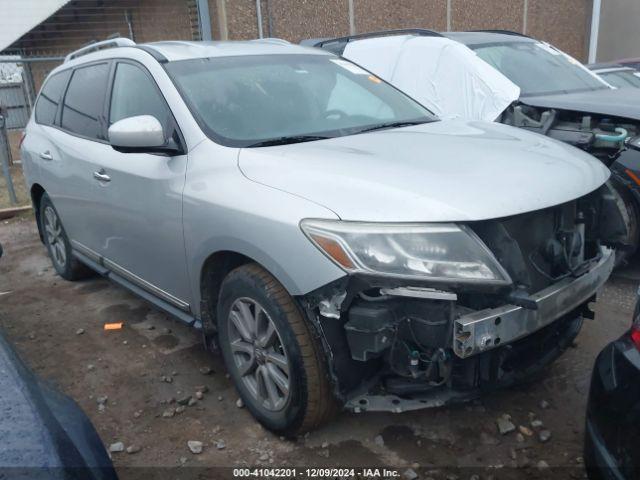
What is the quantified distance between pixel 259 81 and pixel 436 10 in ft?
38.8

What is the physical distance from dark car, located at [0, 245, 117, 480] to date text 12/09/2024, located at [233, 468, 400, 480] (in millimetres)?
957

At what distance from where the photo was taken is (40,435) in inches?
59.9

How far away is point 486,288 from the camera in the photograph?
215 centimetres

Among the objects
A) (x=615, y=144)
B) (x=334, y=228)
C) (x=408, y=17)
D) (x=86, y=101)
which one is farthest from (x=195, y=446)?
(x=408, y=17)

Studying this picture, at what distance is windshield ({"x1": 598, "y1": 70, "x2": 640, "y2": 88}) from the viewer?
23.5 feet

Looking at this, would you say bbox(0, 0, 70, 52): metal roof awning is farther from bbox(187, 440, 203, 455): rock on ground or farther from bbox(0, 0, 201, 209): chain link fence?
bbox(187, 440, 203, 455): rock on ground

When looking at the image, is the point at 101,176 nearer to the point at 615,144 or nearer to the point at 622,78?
the point at 615,144

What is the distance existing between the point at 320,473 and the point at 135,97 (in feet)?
7.66

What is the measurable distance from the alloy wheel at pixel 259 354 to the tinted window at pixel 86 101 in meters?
1.75

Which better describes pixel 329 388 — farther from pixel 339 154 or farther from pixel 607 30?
pixel 607 30

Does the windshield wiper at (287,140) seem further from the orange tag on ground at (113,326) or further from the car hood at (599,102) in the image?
the car hood at (599,102)

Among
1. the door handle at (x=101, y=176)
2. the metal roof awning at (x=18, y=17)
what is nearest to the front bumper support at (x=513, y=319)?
the door handle at (x=101, y=176)

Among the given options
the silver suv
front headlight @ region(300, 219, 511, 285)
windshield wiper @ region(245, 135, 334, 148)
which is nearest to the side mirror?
the silver suv

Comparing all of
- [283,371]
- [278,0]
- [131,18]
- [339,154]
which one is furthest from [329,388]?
[131,18]
